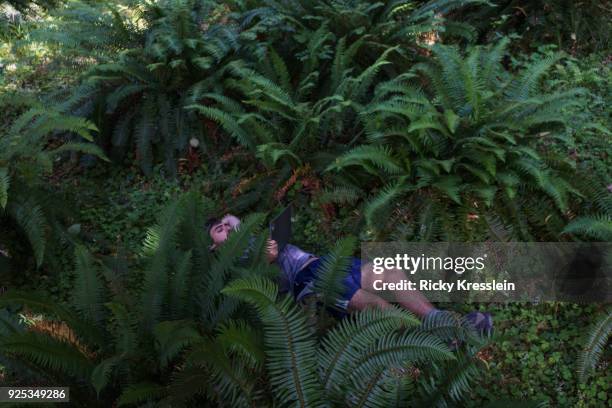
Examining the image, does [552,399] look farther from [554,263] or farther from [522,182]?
[522,182]

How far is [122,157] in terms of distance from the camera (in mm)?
5457

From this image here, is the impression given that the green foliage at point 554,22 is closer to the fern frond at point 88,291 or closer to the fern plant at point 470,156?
the fern plant at point 470,156

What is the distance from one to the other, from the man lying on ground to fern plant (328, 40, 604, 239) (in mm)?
410

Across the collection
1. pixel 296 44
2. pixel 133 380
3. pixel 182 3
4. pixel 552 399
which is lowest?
pixel 552 399

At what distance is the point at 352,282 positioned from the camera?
3.83 metres

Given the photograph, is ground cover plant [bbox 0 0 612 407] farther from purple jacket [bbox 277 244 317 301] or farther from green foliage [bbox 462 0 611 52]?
purple jacket [bbox 277 244 317 301]

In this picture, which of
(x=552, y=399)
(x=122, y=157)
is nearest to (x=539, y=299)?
(x=552, y=399)

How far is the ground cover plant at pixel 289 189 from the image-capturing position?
305 cm

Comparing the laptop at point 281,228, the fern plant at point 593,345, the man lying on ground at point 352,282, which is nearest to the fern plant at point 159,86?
the laptop at point 281,228

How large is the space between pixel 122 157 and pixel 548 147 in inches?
149

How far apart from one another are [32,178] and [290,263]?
6.84 ft

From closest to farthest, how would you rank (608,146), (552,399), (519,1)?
(552,399) < (608,146) < (519,1)

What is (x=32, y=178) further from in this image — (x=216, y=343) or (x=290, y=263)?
(x=216, y=343)

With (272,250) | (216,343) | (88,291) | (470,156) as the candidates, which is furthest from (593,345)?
(88,291)
